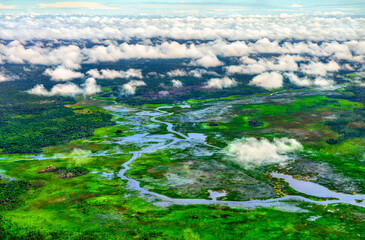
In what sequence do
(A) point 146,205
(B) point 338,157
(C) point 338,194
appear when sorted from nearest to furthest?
(A) point 146,205
(C) point 338,194
(B) point 338,157

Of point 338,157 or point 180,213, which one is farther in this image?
point 338,157

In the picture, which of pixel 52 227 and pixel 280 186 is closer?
pixel 52 227

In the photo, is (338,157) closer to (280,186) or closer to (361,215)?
(280,186)

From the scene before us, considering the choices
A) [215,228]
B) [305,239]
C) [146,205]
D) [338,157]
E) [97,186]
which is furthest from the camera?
[338,157]

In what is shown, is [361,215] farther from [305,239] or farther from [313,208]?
[305,239]

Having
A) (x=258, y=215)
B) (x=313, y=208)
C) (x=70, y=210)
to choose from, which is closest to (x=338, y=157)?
(x=313, y=208)

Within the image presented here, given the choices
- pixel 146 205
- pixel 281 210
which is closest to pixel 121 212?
pixel 146 205

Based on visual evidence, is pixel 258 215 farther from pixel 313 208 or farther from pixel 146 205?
pixel 146 205

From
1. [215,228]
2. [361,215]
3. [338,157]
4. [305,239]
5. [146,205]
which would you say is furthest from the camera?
[338,157]

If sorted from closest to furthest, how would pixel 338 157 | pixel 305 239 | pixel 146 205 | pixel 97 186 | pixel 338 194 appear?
pixel 305 239 < pixel 146 205 < pixel 338 194 < pixel 97 186 < pixel 338 157
